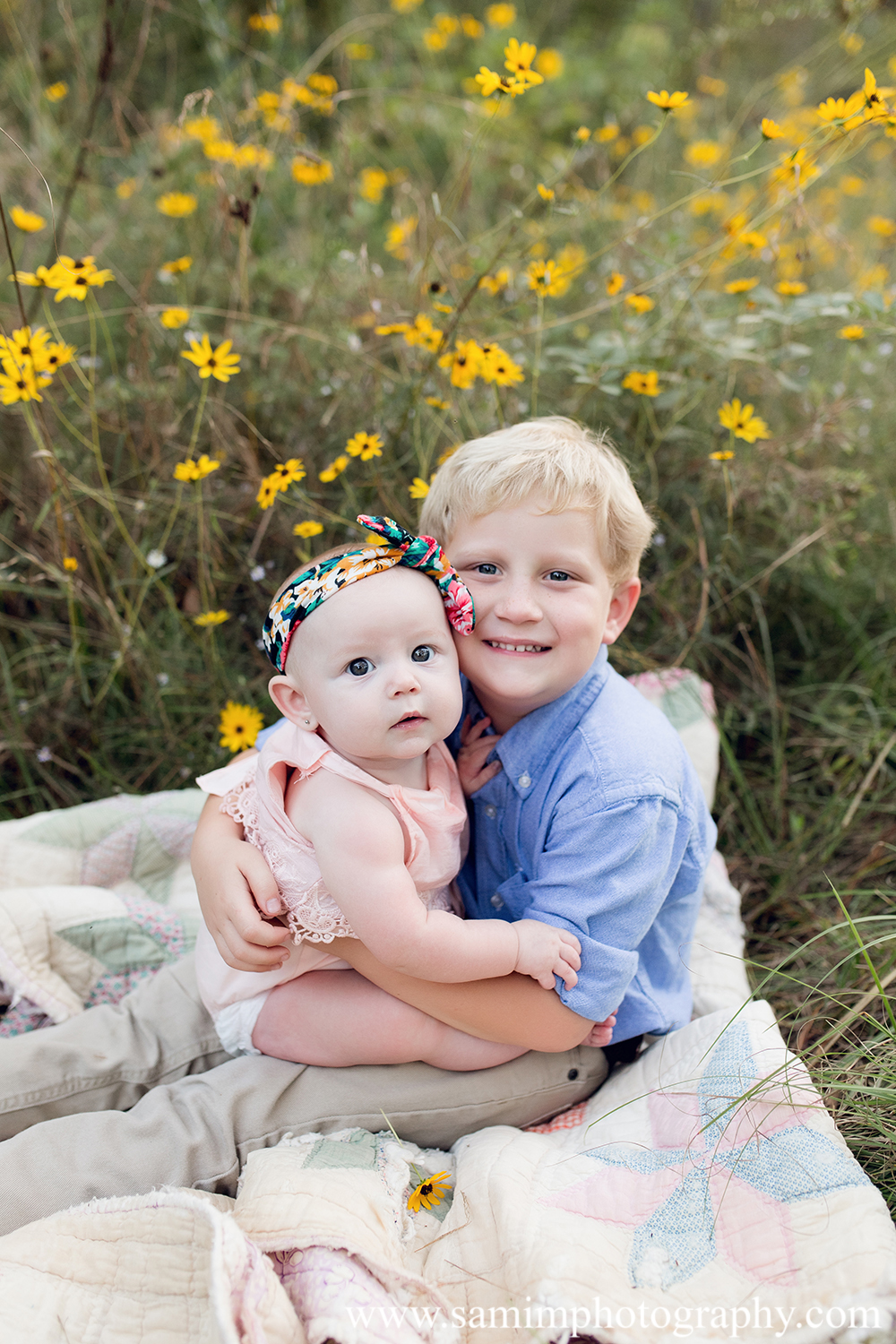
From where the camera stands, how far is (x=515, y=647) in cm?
143

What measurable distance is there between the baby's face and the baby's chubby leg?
0.42 m

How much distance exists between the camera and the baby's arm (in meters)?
1.27

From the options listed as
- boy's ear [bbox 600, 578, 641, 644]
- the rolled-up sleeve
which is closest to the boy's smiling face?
boy's ear [bbox 600, 578, 641, 644]

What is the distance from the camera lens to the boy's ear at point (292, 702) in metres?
1.37

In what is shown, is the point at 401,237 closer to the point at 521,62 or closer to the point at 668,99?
the point at 521,62

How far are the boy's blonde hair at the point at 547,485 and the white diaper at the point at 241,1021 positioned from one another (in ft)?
2.60

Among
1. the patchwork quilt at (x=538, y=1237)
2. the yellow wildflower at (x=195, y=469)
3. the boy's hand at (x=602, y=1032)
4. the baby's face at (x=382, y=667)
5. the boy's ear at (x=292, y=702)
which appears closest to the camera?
the patchwork quilt at (x=538, y=1237)

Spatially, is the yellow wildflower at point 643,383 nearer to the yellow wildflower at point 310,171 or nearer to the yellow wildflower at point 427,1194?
the yellow wildflower at point 310,171

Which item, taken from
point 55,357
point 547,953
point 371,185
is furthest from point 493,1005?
point 371,185

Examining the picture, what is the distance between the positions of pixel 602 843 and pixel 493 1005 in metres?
0.29

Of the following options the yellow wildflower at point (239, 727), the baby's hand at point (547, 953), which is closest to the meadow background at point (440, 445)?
the yellow wildflower at point (239, 727)

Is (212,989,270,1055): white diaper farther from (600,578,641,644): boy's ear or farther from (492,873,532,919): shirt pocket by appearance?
(600,578,641,644): boy's ear

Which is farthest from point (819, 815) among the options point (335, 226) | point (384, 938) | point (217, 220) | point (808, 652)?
point (335, 226)

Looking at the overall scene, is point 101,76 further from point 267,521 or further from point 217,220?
point 267,521
